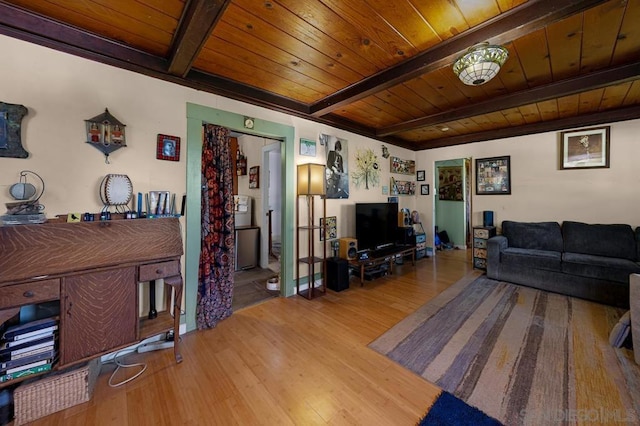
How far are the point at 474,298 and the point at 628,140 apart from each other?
315 centimetres

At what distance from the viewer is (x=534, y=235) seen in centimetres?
386

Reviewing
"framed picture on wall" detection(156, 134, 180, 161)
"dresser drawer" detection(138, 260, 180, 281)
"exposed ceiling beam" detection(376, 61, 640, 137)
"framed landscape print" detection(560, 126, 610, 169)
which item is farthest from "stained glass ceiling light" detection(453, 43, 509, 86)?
"framed landscape print" detection(560, 126, 610, 169)

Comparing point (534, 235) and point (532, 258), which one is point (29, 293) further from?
point (534, 235)

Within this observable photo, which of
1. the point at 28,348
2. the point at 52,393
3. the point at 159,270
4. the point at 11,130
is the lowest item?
the point at 52,393

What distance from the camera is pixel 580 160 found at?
147 inches

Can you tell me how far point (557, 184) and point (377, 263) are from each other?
3.18 metres

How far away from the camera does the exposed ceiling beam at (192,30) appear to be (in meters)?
1.38

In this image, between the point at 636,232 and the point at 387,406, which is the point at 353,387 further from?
the point at 636,232

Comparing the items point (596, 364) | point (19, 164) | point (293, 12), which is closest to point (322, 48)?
point (293, 12)

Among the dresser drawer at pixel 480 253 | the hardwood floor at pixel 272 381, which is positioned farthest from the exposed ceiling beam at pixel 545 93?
the hardwood floor at pixel 272 381

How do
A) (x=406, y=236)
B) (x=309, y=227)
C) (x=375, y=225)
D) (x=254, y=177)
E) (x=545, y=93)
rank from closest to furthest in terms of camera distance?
(x=545, y=93) < (x=309, y=227) < (x=375, y=225) < (x=406, y=236) < (x=254, y=177)

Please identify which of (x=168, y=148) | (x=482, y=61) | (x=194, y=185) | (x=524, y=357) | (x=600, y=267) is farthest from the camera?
(x=600, y=267)

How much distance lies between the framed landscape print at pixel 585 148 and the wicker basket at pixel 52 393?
20.1 ft

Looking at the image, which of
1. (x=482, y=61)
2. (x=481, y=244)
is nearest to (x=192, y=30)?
(x=482, y=61)
